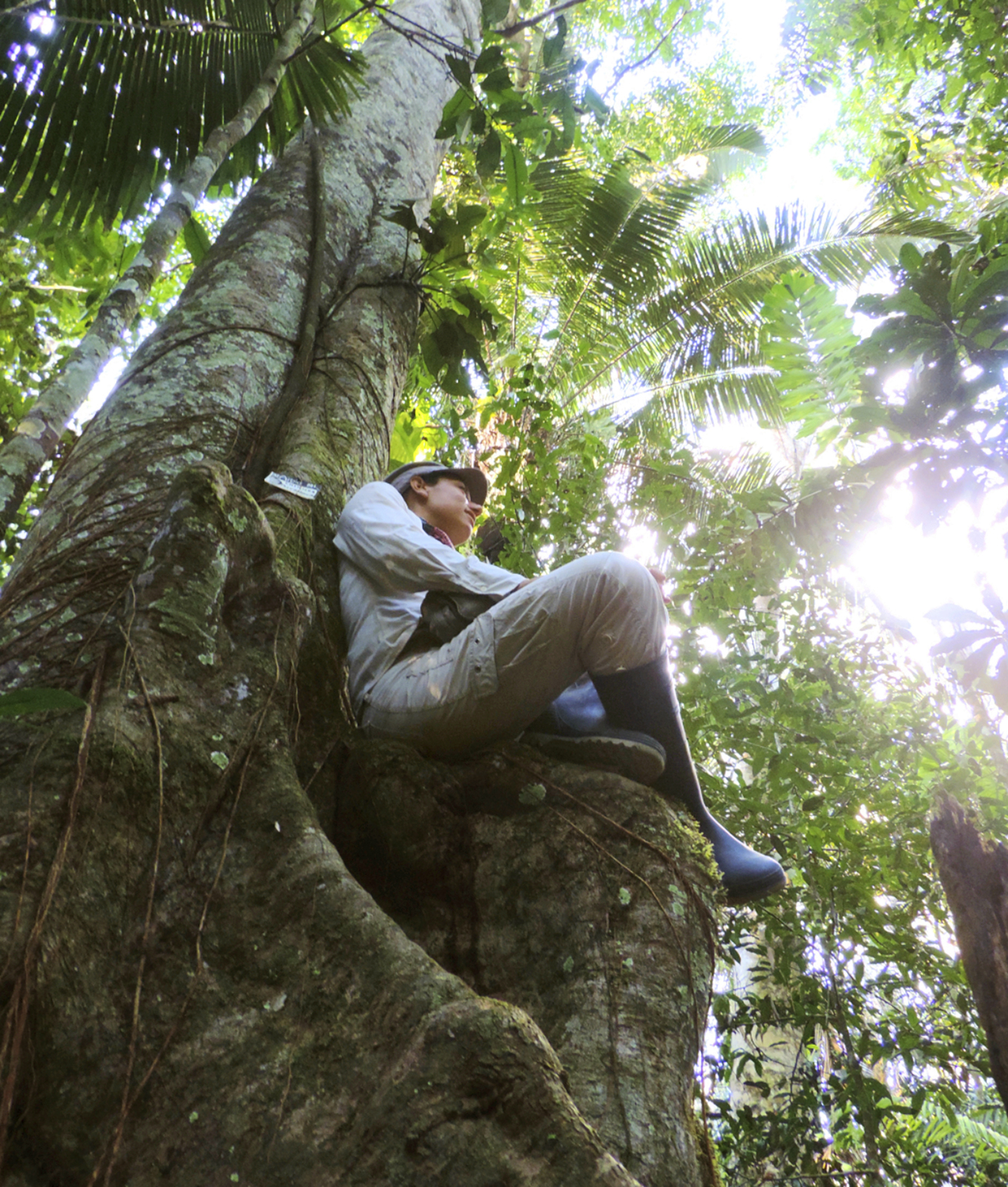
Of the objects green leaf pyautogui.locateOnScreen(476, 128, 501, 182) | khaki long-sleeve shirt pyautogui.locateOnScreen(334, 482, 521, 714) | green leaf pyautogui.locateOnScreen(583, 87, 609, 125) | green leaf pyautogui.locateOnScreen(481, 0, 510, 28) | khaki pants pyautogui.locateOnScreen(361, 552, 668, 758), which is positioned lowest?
khaki pants pyautogui.locateOnScreen(361, 552, 668, 758)

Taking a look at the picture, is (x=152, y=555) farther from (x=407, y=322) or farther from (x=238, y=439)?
(x=407, y=322)

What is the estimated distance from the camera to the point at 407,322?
3455 mm

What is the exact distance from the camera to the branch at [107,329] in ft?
5.80

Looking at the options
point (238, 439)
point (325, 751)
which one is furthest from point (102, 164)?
point (325, 751)

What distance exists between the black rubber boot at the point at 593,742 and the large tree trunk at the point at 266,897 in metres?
0.09

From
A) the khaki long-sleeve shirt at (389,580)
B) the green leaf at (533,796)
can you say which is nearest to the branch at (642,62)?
the khaki long-sleeve shirt at (389,580)

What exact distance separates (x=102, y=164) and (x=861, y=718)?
4267mm

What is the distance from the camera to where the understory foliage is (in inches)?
113

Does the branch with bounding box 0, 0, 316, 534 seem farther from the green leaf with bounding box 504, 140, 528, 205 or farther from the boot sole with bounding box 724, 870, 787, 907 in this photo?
the boot sole with bounding box 724, 870, 787, 907

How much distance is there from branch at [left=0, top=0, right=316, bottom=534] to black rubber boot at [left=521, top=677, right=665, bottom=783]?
1.32 metres

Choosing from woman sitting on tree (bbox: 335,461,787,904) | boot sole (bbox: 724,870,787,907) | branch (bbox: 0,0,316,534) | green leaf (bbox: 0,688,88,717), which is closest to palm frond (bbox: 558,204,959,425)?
branch (bbox: 0,0,316,534)

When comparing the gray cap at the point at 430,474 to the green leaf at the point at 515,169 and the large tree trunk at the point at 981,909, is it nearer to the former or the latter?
the green leaf at the point at 515,169

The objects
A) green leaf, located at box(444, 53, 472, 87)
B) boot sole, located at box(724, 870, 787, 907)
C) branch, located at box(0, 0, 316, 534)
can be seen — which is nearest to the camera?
branch, located at box(0, 0, 316, 534)

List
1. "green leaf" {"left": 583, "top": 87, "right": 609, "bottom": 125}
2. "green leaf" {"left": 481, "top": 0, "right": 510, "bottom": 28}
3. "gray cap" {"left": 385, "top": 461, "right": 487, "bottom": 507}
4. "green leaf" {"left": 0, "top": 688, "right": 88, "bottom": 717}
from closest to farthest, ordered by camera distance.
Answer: "green leaf" {"left": 0, "top": 688, "right": 88, "bottom": 717} → "gray cap" {"left": 385, "top": 461, "right": 487, "bottom": 507} → "green leaf" {"left": 583, "top": 87, "right": 609, "bottom": 125} → "green leaf" {"left": 481, "top": 0, "right": 510, "bottom": 28}
